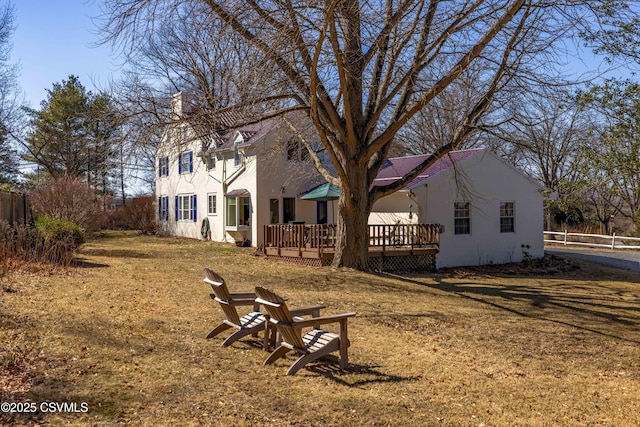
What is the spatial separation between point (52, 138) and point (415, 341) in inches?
1421

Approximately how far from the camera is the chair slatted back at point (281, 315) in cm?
581

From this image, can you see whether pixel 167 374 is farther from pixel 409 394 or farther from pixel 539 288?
pixel 539 288

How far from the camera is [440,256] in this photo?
1930 centimetres

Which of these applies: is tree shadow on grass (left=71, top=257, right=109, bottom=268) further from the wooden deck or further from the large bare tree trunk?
the large bare tree trunk

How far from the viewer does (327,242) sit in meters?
17.6

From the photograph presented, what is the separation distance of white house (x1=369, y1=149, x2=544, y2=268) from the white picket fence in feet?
28.6

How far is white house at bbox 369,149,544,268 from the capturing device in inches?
763

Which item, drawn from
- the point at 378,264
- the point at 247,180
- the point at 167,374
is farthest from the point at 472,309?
the point at 247,180

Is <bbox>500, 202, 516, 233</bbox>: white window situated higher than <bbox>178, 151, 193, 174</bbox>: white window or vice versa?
<bbox>178, 151, 193, 174</bbox>: white window

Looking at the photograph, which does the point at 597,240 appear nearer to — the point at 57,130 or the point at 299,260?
the point at 299,260

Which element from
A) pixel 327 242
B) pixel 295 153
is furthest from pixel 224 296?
pixel 295 153

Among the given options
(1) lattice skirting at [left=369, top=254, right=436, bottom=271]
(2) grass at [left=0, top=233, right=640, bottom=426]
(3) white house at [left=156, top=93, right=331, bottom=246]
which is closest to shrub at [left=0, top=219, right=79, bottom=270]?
(2) grass at [left=0, top=233, right=640, bottom=426]

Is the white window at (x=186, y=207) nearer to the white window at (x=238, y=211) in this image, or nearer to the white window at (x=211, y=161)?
the white window at (x=211, y=161)

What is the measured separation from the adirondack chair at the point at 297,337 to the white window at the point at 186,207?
23.3m
